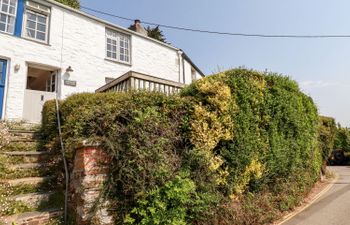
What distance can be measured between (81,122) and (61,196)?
1.39 m

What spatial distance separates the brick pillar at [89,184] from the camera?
157 inches

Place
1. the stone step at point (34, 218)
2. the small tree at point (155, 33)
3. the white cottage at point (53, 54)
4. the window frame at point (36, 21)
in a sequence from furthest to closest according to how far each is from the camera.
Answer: the small tree at point (155, 33)
the window frame at point (36, 21)
the white cottage at point (53, 54)
the stone step at point (34, 218)

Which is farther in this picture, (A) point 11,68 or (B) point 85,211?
(A) point 11,68

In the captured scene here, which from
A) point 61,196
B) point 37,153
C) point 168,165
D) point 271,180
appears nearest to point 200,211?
point 168,165

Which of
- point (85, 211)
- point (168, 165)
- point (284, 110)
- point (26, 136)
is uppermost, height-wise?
point (284, 110)

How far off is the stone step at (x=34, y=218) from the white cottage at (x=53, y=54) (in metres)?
6.28

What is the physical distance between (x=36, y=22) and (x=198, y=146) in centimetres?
1057

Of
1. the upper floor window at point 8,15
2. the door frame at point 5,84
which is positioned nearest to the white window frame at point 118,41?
the upper floor window at point 8,15

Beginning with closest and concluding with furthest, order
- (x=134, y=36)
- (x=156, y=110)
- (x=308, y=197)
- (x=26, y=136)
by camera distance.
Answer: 1. (x=156, y=110)
2. (x=26, y=136)
3. (x=308, y=197)
4. (x=134, y=36)

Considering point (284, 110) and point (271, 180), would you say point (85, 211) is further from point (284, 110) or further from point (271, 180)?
point (284, 110)

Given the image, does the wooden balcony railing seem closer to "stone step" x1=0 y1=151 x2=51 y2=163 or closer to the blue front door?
"stone step" x1=0 y1=151 x2=51 y2=163

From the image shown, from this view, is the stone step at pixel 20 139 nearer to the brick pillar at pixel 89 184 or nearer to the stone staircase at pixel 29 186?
the stone staircase at pixel 29 186

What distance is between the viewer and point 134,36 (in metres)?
15.7

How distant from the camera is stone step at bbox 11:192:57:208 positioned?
170 inches
